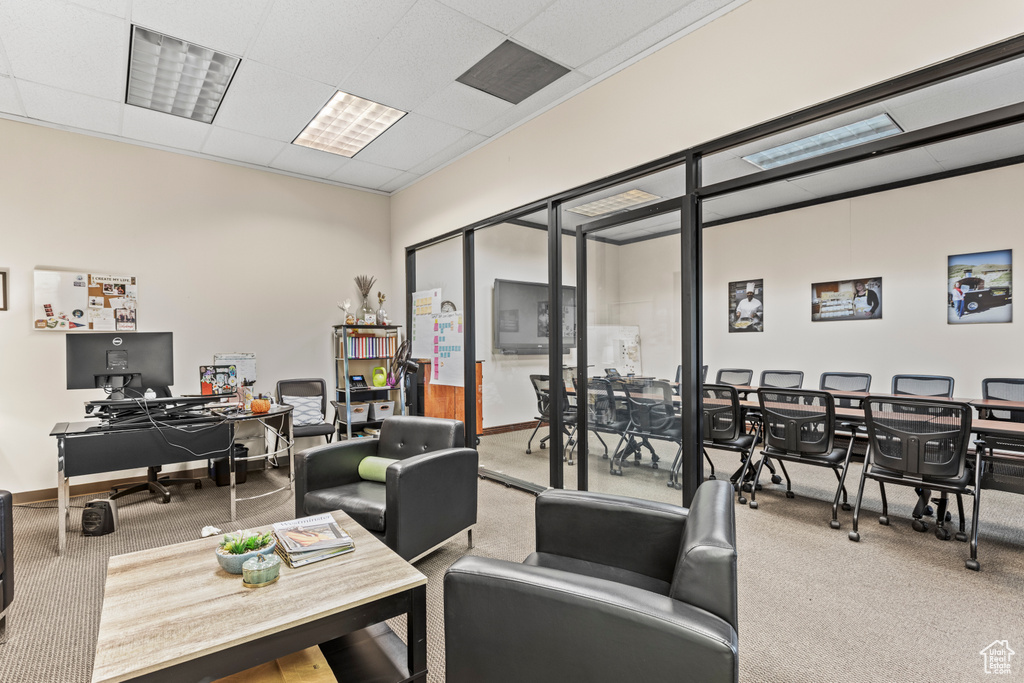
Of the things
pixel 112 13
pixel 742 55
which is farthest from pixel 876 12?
pixel 112 13

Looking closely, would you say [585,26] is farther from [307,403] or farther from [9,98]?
[9,98]

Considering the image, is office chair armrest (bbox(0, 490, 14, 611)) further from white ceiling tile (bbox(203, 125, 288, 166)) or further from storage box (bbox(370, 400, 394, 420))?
white ceiling tile (bbox(203, 125, 288, 166))

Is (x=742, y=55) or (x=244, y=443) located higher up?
(x=742, y=55)

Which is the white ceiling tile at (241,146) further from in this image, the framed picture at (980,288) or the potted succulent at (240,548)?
the framed picture at (980,288)

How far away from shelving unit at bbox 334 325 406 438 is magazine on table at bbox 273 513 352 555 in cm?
308

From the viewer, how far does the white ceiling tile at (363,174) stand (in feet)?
17.2

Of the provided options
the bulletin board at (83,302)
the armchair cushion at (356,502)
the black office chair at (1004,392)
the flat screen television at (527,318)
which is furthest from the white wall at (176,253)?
the black office chair at (1004,392)

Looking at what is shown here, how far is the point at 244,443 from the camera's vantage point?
4.97 m

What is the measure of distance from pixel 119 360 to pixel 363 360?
256 centimetres

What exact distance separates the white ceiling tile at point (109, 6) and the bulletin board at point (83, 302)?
8.24 ft

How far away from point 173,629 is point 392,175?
4.94 metres

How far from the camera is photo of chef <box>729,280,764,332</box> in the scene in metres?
7.08

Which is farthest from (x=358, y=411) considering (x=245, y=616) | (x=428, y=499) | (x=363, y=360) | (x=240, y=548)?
(x=245, y=616)

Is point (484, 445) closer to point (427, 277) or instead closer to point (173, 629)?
point (427, 277)
